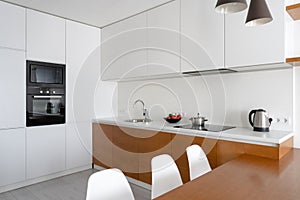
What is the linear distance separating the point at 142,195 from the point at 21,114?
198 centimetres

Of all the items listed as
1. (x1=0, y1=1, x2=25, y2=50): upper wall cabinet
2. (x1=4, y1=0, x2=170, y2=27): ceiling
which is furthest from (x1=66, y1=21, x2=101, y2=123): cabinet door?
(x1=0, y1=1, x2=25, y2=50): upper wall cabinet

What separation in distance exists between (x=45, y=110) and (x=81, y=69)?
0.90m

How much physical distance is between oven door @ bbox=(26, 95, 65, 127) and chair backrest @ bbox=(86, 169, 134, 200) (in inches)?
90.3

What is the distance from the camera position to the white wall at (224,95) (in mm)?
2248

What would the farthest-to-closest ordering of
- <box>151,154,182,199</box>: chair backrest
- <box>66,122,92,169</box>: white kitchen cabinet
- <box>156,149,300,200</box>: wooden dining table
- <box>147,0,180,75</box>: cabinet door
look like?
<box>66,122,92,169</box>: white kitchen cabinet → <box>147,0,180,75</box>: cabinet door → <box>151,154,182,199</box>: chair backrest → <box>156,149,300,200</box>: wooden dining table

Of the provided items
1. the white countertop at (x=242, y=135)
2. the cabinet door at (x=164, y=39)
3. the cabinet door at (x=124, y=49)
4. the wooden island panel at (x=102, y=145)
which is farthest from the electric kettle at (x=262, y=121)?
the wooden island panel at (x=102, y=145)

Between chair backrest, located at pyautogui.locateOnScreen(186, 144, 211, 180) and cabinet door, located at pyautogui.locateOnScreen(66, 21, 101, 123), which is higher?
cabinet door, located at pyautogui.locateOnScreen(66, 21, 101, 123)

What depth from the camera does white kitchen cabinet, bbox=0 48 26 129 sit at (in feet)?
9.05

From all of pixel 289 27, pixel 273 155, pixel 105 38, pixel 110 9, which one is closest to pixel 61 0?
pixel 110 9

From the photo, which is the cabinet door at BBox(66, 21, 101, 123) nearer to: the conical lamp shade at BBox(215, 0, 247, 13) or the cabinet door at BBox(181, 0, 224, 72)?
the cabinet door at BBox(181, 0, 224, 72)

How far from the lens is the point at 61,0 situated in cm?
275

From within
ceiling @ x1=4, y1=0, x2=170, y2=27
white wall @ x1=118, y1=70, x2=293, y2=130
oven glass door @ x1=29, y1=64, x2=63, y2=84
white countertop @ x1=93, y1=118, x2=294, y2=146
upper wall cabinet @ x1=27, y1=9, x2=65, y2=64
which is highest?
ceiling @ x1=4, y1=0, x2=170, y2=27

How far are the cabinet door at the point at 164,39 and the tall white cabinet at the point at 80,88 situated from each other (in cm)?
125

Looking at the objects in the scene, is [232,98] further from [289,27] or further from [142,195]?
[142,195]
